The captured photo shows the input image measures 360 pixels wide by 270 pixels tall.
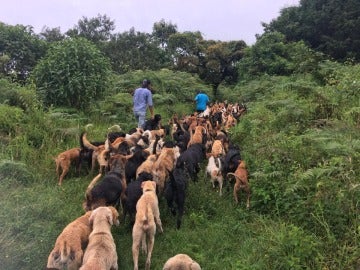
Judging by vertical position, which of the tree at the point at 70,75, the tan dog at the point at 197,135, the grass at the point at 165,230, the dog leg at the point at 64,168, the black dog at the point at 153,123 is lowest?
the grass at the point at 165,230

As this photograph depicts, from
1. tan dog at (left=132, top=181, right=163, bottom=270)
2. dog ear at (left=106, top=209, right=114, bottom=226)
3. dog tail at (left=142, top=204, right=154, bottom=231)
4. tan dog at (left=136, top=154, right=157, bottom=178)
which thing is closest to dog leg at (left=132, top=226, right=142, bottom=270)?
tan dog at (left=132, top=181, right=163, bottom=270)

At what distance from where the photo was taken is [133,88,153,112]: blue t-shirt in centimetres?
1247

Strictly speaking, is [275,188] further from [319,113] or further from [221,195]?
[319,113]

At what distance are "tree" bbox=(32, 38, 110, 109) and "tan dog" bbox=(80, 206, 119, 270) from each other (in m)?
8.29

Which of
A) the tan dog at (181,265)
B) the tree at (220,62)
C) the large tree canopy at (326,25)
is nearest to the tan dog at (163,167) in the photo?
the tan dog at (181,265)

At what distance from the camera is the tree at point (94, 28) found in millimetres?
43031

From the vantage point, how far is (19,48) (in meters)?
24.5


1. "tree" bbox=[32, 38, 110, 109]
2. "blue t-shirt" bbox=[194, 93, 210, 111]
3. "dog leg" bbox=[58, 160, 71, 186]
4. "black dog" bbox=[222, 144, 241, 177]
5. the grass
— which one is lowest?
the grass

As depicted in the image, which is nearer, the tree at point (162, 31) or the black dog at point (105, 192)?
the black dog at point (105, 192)

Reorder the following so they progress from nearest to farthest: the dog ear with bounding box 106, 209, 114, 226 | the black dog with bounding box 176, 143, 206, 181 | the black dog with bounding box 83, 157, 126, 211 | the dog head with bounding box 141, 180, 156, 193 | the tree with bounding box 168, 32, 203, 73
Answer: the dog ear with bounding box 106, 209, 114, 226 < the dog head with bounding box 141, 180, 156, 193 < the black dog with bounding box 83, 157, 126, 211 < the black dog with bounding box 176, 143, 206, 181 < the tree with bounding box 168, 32, 203, 73

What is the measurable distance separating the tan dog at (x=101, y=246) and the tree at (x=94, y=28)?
38.7 metres

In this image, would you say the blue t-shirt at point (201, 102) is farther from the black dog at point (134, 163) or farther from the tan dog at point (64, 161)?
the black dog at point (134, 163)

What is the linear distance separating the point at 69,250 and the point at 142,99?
7.83m

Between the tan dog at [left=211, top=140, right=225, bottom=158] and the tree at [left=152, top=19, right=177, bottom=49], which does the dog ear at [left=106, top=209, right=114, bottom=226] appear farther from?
the tree at [left=152, top=19, right=177, bottom=49]
